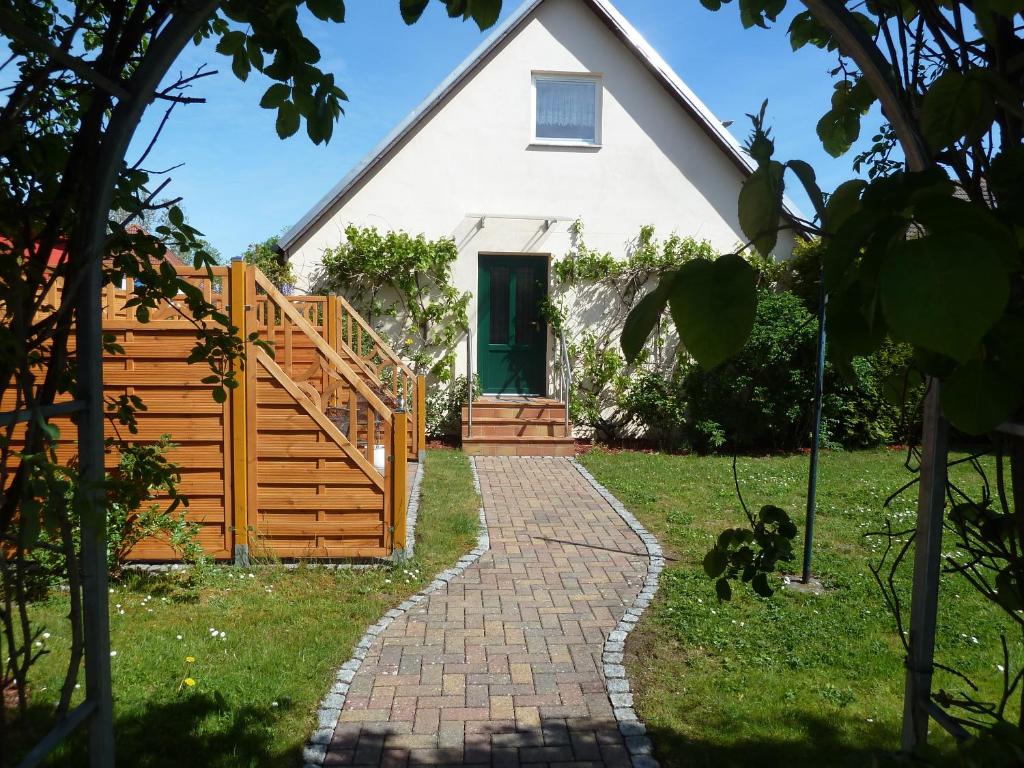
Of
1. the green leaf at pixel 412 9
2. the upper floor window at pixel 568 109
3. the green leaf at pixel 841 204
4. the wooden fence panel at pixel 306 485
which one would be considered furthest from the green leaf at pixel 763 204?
the upper floor window at pixel 568 109

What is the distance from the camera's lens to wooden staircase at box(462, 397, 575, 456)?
11523 mm

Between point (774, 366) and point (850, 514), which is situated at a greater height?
point (774, 366)

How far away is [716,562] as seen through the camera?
5.56 feet

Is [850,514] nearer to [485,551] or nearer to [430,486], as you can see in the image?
[485,551]

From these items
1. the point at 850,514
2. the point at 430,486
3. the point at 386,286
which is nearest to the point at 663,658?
the point at 850,514

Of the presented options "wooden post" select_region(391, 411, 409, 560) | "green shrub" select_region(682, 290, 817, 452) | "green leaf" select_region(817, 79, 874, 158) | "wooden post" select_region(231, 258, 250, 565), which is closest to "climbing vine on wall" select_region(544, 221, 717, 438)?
"green shrub" select_region(682, 290, 817, 452)

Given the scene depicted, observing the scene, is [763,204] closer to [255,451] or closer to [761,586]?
[761,586]

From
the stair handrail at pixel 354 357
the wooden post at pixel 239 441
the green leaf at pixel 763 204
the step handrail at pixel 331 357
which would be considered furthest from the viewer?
the stair handrail at pixel 354 357

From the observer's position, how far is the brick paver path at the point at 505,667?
132 inches

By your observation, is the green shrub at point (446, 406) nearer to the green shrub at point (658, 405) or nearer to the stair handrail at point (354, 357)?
the green shrub at point (658, 405)

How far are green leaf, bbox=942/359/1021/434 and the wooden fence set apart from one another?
4.72 meters

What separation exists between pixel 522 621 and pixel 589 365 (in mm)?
8223

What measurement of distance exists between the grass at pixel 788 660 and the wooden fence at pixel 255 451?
7.11ft

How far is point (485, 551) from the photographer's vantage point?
6.35m
